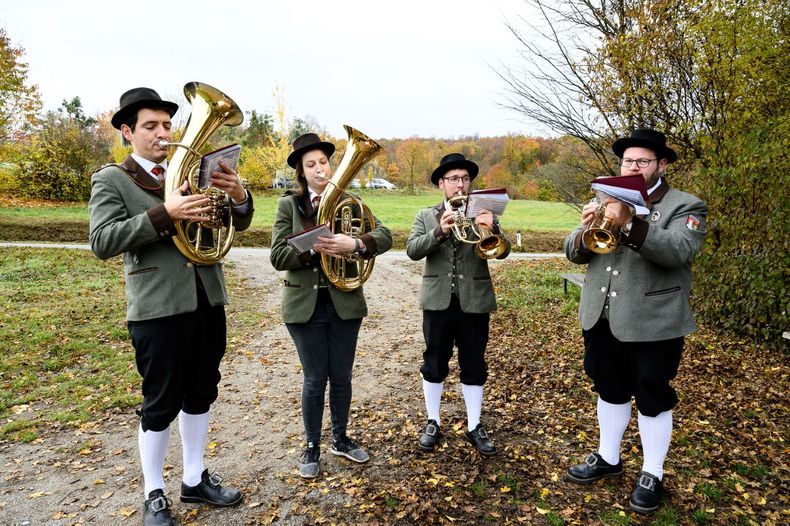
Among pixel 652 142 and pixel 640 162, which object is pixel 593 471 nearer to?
pixel 640 162

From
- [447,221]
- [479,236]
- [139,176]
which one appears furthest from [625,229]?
[139,176]

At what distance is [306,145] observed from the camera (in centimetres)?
382

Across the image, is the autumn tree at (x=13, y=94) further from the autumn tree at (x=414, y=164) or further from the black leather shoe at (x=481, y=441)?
the autumn tree at (x=414, y=164)

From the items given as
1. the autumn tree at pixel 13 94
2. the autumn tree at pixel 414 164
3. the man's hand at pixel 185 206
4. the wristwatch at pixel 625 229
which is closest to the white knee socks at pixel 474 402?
the wristwatch at pixel 625 229

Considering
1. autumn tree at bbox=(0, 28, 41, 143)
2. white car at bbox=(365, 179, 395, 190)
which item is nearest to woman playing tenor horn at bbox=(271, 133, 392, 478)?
autumn tree at bbox=(0, 28, 41, 143)

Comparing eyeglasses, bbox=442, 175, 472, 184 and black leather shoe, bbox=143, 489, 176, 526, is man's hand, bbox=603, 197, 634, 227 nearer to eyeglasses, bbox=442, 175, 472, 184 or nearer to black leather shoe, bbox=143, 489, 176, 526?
eyeglasses, bbox=442, 175, 472, 184

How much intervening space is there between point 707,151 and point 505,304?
15.4 feet

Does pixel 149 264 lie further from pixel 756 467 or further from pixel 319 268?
pixel 756 467

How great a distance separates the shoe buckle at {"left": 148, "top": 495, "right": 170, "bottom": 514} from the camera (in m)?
3.39

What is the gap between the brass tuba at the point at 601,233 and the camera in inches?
126

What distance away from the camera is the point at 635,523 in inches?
134

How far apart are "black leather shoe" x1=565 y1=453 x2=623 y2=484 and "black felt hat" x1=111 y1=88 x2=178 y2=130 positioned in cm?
383

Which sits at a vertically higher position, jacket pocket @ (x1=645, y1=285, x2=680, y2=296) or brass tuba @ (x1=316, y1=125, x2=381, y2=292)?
brass tuba @ (x1=316, y1=125, x2=381, y2=292)

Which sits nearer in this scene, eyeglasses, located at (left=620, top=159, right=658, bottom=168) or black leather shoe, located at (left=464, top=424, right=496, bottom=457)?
eyeglasses, located at (left=620, top=159, right=658, bottom=168)
